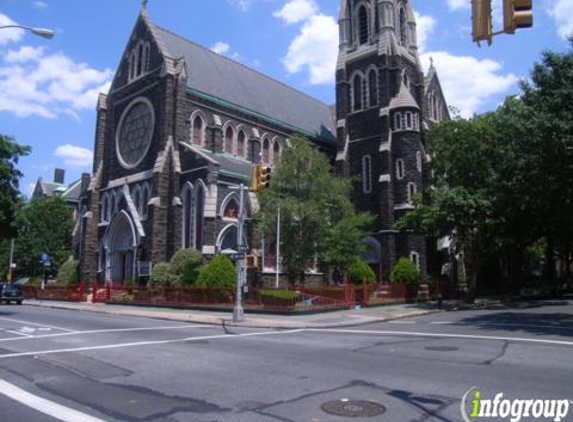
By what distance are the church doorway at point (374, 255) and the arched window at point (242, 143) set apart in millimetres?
11855

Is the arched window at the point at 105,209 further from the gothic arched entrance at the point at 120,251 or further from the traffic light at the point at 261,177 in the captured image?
the traffic light at the point at 261,177

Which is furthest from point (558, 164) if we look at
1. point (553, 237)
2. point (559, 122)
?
point (553, 237)

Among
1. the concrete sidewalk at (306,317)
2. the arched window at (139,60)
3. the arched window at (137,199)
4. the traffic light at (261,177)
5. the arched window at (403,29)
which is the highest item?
the arched window at (403,29)

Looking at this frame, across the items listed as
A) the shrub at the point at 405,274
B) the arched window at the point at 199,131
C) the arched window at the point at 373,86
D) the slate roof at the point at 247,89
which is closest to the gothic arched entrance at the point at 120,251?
the arched window at the point at 199,131

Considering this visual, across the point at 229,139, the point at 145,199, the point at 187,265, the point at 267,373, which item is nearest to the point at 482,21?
the point at 267,373

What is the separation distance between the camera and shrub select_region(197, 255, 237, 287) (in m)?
26.2

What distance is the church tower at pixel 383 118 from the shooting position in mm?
36062

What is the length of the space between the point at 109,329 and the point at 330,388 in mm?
11168

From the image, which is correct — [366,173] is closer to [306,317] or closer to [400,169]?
[400,169]

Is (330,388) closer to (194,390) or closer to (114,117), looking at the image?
(194,390)

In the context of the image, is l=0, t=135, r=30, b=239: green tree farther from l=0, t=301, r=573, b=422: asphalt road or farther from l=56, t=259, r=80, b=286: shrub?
l=56, t=259, r=80, b=286: shrub

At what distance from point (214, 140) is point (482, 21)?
32.5 meters

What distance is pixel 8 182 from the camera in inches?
953

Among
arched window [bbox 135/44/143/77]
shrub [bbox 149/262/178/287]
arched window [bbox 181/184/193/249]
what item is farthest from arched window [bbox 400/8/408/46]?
shrub [bbox 149/262/178/287]
